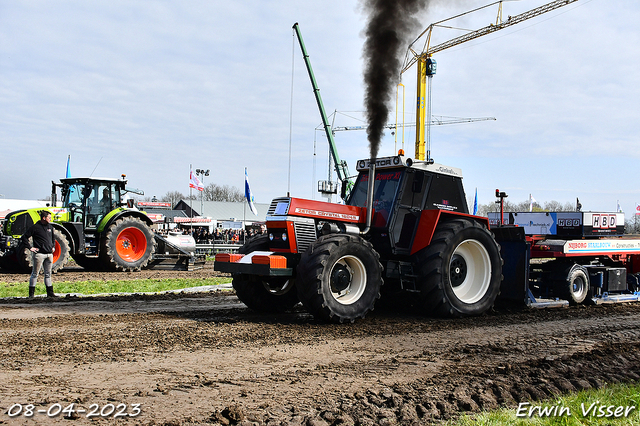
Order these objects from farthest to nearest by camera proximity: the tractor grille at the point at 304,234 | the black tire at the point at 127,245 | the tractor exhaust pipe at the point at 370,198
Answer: the black tire at the point at 127,245
the tractor exhaust pipe at the point at 370,198
the tractor grille at the point at 304,234

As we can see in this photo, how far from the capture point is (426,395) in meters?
4.34

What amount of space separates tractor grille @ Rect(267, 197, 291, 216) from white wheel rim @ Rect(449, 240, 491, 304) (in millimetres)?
2824

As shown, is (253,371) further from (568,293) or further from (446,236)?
(568,293)

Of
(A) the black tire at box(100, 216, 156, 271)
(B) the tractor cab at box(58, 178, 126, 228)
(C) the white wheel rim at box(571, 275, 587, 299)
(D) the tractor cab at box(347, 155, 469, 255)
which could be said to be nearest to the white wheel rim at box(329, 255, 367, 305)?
(D) the tractor cab at box(347, 155, 469, 255)

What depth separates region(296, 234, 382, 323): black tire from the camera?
711 centimetres

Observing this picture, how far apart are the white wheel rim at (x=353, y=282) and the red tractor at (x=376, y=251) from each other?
0.05 feet

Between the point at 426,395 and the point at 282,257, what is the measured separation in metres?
3.57

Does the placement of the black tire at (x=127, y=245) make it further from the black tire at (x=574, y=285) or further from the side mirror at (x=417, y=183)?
the black tire at (x=574, y=285)

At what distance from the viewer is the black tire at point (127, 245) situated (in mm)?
16188

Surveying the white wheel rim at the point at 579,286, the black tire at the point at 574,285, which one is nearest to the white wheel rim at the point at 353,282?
the black tire at the point at 574,285

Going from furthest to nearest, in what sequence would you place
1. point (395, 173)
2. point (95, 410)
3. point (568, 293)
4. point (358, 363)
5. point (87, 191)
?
1. point (87, 191)
2. point (568, 293)
3. point (395, 173)
4. point (358, 363)
5. point (95, 410)

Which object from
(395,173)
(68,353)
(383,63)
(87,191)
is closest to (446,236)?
(395,173)

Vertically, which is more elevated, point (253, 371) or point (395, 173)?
point (395, 173)

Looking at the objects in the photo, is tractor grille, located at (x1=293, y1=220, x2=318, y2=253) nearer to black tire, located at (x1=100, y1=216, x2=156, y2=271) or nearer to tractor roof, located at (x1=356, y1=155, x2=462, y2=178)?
tractor roof, located at (x1=356, y1=155, x2=462, y2=178)
